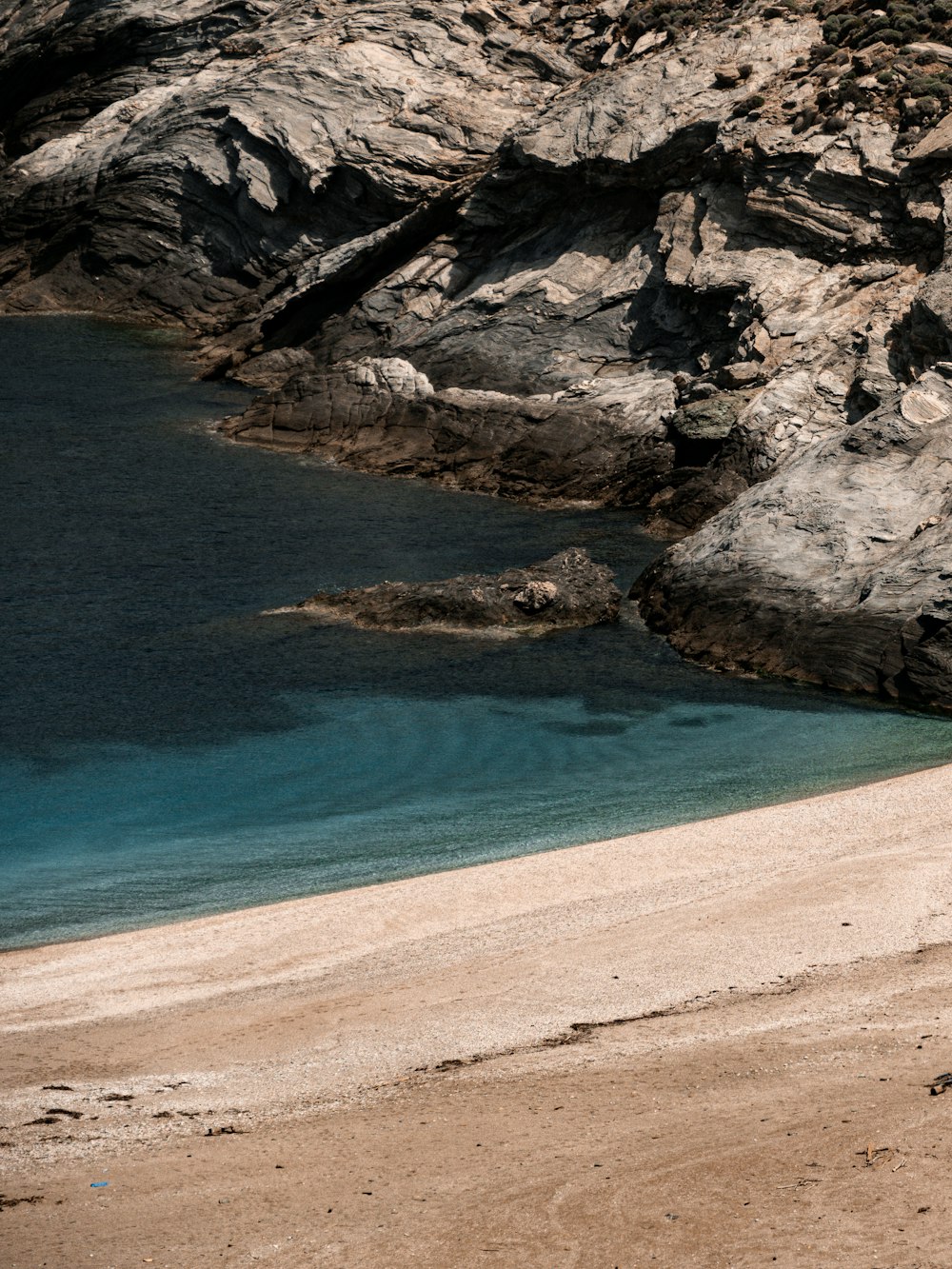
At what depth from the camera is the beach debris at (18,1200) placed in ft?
37.2

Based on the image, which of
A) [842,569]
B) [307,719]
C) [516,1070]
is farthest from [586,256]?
[516,1070]

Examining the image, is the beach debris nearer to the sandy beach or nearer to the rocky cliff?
the sandy beach

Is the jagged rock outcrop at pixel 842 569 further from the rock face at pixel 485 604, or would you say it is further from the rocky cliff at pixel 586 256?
the rock face at pixel 485 604

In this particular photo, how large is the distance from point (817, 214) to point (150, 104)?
35.8 meters

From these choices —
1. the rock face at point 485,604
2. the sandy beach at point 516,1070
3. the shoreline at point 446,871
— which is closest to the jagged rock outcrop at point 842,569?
the rock face at point 485,604

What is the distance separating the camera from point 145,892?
18.7 meters

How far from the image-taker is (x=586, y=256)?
159 ft

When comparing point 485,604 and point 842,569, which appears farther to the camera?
point 485,604

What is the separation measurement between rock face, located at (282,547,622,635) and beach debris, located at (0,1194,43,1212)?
1943 cm

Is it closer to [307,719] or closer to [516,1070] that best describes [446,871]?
[516,1070]

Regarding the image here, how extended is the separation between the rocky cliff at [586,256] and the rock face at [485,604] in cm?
160

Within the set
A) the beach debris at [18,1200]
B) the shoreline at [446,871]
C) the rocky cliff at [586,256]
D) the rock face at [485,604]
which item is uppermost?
the rocky cliff at [586,256]

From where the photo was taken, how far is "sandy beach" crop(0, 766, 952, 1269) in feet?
34.9

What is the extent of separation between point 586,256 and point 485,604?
21.2m
